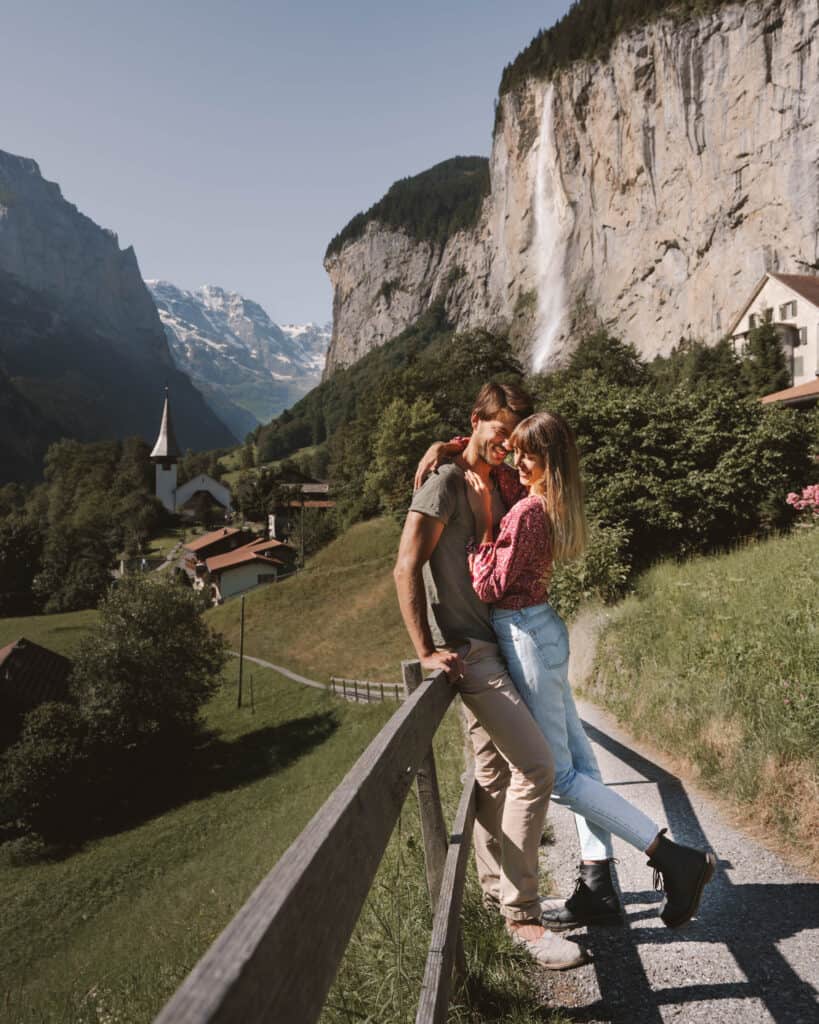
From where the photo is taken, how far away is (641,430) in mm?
15773

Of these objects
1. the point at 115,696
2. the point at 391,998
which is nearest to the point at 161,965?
the point at 391,998

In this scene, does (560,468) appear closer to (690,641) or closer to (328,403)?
(690,641)

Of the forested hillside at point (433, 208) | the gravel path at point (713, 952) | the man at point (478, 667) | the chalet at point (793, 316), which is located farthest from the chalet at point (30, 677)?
the forested hillside at point (433, 208)

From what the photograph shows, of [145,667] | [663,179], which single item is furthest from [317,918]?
[663,179]

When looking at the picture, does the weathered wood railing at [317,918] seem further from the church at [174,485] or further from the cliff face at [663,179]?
the church at [174,485]

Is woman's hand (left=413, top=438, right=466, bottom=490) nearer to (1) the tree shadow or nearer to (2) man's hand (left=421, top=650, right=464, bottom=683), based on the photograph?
(2) man's hand (left=421, top=650, right=464, bottom=683)

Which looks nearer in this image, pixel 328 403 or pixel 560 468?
pixel 560 468

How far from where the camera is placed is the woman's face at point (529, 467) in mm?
3646

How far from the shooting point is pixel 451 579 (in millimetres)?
3463

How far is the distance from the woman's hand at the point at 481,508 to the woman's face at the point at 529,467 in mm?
216

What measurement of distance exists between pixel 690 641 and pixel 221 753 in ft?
103

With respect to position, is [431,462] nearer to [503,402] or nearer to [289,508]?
[503,402]

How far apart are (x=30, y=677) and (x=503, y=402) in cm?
4315

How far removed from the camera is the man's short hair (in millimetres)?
3746
